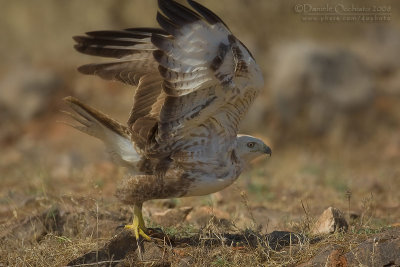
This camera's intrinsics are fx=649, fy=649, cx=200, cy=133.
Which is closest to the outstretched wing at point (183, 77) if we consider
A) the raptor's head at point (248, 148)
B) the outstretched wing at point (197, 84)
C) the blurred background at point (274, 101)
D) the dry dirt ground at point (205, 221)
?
the outstretched wing at point (197, 84)

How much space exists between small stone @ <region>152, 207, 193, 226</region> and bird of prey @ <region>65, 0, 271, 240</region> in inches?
33.6

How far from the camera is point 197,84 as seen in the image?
511 centimetres

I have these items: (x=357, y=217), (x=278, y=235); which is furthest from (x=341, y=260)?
(x=357, y=217)

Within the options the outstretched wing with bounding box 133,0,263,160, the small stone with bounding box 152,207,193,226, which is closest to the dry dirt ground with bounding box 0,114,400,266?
the small stone with bounding box 152,207,193,226

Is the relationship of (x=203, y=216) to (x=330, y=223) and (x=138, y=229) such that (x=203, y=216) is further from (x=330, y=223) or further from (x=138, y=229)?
(x=330, y=223)

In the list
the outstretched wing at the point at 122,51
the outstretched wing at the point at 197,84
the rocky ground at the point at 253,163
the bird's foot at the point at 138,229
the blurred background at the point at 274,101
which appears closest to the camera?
the outstretched wing at the point at 197,84

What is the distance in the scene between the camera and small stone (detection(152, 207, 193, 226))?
6426mm

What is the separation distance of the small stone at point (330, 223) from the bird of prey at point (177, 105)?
80 centimetres

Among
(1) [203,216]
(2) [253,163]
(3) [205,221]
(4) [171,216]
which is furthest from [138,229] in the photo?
(2) [253,163]

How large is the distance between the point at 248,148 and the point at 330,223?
98cm

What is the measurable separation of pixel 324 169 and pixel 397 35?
826cm

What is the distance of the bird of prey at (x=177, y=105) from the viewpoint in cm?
502

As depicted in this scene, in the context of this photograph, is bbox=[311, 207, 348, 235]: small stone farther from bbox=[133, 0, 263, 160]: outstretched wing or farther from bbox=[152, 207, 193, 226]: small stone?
bbox=[152, 207, 193, 226]: small stone

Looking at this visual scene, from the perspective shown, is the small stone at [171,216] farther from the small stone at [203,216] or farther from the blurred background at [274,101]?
the blurred background at [274,101]
